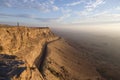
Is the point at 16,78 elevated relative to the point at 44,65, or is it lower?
elevated

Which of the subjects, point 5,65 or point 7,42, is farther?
point 7,42

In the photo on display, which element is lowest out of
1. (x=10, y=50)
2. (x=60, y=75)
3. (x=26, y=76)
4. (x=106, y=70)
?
(x=106, y=70)

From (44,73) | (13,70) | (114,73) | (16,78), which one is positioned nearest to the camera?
(16,78)

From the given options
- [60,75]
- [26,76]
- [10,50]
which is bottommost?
[60,75]

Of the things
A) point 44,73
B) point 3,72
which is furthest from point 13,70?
point 44,73

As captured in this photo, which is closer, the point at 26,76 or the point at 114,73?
the point at 26,76

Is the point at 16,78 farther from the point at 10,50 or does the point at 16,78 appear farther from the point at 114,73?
the point at 114,73

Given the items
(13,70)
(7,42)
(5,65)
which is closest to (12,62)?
(5,65)

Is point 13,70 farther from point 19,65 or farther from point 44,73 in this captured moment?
point 44,73

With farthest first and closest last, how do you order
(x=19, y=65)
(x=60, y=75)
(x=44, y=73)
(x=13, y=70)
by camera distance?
(x=60, y=75), (x=44, y=73), (x=19, y=65), (x=13, y=70)
